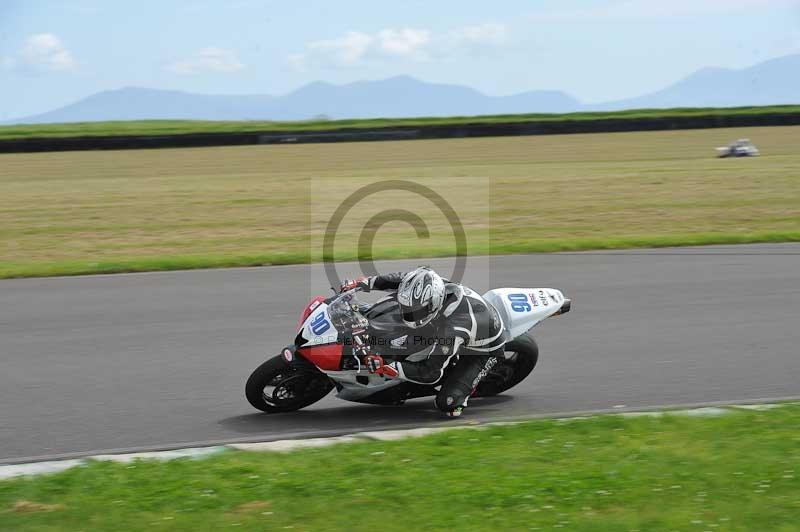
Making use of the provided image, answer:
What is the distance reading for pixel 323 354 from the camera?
729 centimetres

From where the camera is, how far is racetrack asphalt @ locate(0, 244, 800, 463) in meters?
7.56

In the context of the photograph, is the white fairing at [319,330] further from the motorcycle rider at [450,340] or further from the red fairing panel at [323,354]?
the motorcycle rider at [450,340]

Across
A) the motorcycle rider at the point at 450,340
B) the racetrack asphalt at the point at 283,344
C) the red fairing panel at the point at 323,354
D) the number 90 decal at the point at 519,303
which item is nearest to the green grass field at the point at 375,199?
the racetrack asphalt at the point at 283,344

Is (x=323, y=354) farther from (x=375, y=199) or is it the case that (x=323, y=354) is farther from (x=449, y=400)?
(x=375, y=199)

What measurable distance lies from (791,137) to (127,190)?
931 inches

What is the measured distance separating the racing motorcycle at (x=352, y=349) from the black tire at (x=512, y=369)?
2 cm

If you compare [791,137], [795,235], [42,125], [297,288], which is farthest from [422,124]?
[297,288]

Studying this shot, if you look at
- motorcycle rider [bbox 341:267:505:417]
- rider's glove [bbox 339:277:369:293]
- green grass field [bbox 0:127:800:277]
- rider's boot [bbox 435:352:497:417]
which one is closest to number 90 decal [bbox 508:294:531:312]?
motorcycle rider [bbox 341:267:505:417]

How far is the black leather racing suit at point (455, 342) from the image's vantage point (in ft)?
24.6

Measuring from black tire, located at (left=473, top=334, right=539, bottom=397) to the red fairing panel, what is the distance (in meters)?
1.43

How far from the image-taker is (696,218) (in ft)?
65.2

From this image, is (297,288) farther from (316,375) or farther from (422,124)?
(422,124)

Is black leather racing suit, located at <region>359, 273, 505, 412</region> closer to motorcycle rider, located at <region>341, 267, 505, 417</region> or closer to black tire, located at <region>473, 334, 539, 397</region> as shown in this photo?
motorcycle rider, located at <region>341, 267, 505, 417</region>

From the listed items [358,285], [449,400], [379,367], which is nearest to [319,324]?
[358,285]
